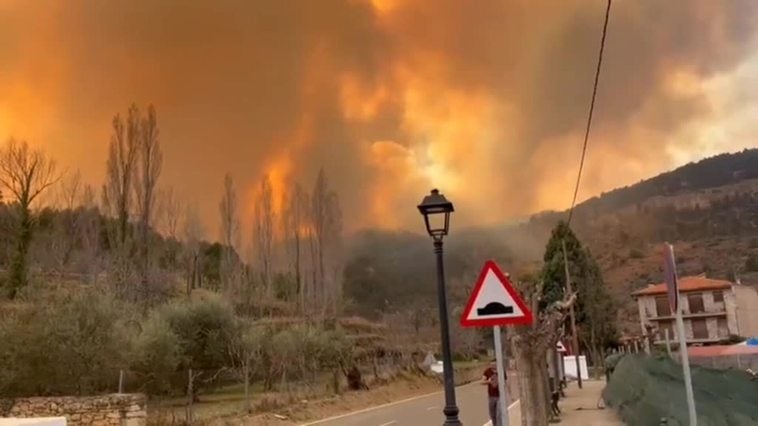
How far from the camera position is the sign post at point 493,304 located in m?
5.66

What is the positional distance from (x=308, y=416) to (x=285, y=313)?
88.5 feet

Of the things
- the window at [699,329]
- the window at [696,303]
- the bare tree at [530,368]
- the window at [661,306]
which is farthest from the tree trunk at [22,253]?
the window at [699,329]

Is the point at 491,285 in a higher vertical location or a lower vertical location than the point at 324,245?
lower

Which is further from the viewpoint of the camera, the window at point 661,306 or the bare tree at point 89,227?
the window at point 661,306

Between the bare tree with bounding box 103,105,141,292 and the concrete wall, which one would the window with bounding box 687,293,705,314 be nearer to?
the concrete wall

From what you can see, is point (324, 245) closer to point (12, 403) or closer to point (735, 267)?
point (12, 403)

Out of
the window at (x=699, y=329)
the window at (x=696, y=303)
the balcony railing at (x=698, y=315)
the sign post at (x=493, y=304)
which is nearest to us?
the sign post at (x=493, y=304)

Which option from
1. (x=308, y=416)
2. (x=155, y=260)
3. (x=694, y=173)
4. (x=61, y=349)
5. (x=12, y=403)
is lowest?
(x=308, y=416)

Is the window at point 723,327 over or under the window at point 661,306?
under

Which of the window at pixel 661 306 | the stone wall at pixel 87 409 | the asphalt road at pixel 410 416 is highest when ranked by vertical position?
the window at pixel 661 306

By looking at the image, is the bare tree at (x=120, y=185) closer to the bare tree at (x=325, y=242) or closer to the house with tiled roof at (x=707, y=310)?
the bare tree at (x=325, y=242)

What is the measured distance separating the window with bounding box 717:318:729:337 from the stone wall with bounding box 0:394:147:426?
63.3 meters

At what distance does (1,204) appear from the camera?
37.8 meters

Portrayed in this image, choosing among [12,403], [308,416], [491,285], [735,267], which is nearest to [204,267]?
[308,416]
